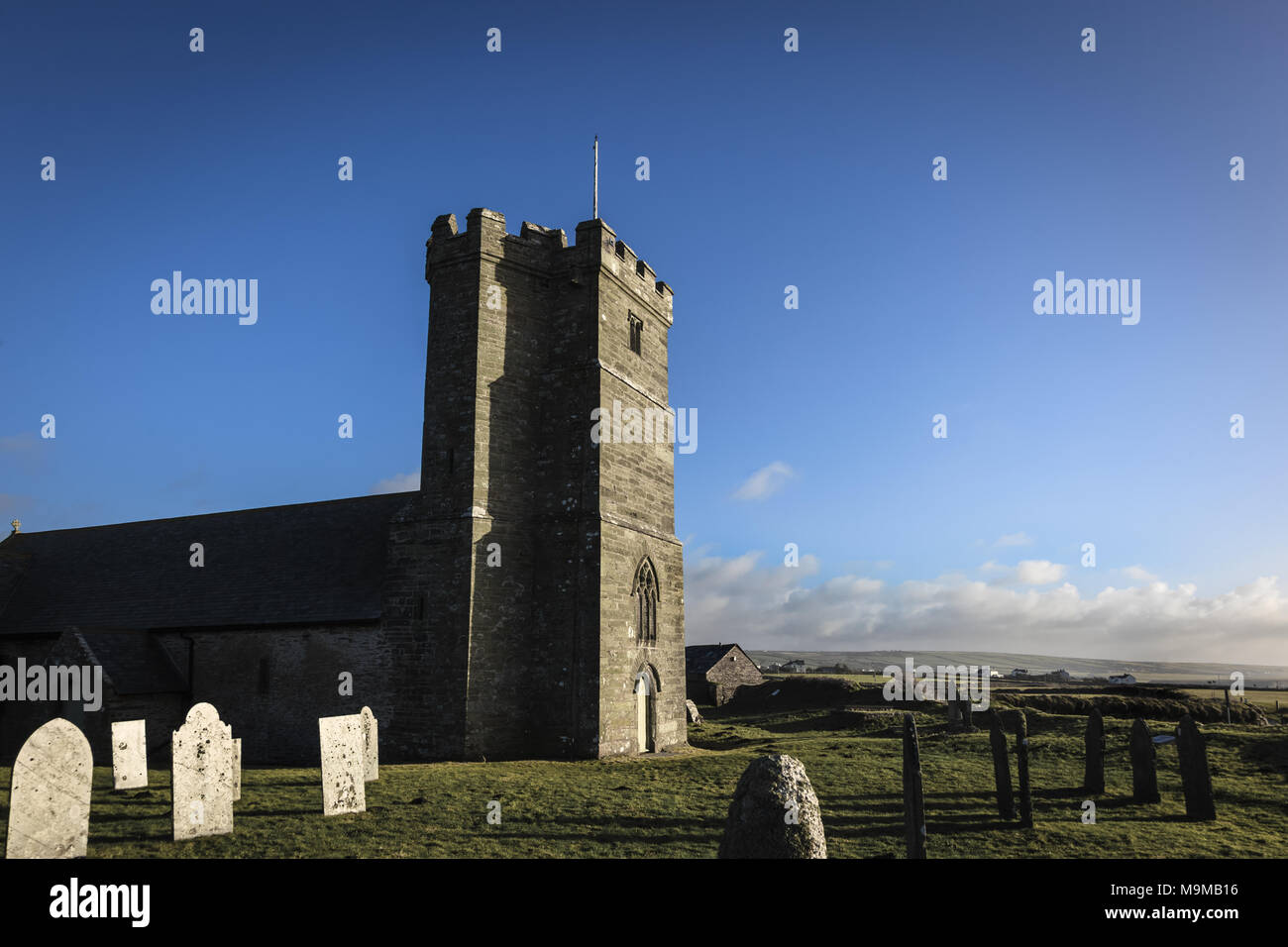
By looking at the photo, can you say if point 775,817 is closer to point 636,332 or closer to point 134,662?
point 636,332

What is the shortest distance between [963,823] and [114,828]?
42.8 feet

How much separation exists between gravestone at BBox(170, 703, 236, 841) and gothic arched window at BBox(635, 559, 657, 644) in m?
12.5

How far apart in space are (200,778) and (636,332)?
687 inches

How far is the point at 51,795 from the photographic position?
9.43 meters

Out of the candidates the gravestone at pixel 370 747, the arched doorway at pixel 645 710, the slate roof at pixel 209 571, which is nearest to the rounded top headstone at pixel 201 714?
the gravestone at pixel 370 747

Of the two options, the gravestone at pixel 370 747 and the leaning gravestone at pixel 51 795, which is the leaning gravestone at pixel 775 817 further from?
the gravestone at pixel 370 747

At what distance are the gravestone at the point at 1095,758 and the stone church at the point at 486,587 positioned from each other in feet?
35.3

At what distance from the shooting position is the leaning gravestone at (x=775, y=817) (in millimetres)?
7355

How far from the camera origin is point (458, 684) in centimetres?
1939
